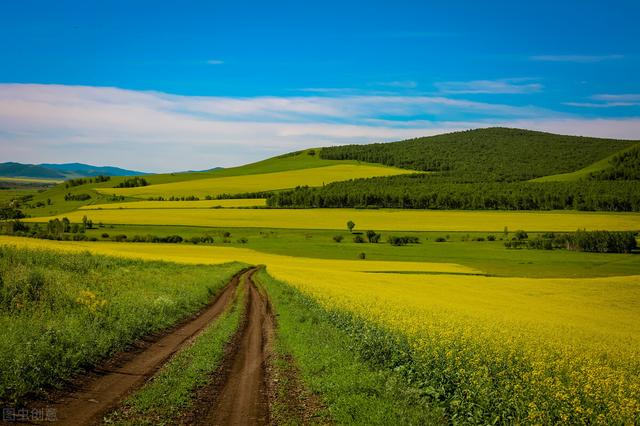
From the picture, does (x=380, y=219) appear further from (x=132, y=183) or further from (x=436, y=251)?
(x=132, y=183)

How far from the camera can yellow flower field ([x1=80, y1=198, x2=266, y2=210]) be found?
12662cm

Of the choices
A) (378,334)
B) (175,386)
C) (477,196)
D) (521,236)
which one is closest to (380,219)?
(521,236)

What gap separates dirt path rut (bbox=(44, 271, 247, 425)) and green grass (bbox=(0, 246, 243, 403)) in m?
0.61

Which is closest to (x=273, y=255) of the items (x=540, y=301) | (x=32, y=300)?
(x=540, y=301)

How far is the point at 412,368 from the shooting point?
12.4m

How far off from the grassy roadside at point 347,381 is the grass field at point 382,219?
85.7 meters

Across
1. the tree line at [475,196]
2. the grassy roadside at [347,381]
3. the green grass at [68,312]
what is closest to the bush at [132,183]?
the tree line at [475,196]

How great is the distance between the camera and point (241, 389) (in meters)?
11.6

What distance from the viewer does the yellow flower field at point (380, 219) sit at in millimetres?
101750

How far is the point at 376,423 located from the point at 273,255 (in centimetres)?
6573

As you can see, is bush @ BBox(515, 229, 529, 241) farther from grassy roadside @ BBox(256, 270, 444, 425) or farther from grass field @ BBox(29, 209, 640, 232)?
grassy roadside @ BBox(256, 270, 444, 425)

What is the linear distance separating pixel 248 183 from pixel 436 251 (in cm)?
10978

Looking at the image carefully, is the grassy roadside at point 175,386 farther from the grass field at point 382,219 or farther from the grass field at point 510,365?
the grass field at point 382,219

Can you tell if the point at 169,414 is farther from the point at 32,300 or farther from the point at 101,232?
the point at 101,232
